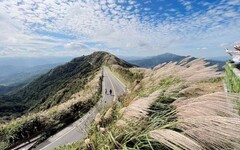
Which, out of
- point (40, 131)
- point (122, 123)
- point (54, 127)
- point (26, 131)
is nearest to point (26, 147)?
point (26, 131)

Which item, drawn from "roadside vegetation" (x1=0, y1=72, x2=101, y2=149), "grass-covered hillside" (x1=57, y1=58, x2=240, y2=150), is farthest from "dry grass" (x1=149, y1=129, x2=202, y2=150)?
"roadside vegetation" (x1=0, y1=72, x2=101, y2=149)

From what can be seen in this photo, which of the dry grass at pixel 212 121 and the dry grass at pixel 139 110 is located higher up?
the dry grass at pixel 212 121

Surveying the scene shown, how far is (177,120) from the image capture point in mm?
2160

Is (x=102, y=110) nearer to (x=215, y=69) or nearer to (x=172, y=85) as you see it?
(x=172, y=85)

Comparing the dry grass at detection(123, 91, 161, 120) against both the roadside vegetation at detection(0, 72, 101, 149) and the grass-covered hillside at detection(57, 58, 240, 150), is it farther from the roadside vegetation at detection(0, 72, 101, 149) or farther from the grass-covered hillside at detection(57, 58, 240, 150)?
the roadside vegetation at detection(0, 72, 101, 149)

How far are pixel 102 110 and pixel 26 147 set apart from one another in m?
14.2

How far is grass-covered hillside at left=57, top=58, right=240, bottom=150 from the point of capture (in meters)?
1.67

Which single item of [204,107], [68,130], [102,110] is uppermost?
[204,107]

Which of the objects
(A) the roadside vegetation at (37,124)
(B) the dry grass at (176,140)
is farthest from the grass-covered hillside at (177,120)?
(A) the roadside vegetation at (37,124)

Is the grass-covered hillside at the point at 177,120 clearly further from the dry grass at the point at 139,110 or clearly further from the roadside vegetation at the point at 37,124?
the roadside vegetation at the point at 37,124

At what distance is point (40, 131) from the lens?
63.7 ft

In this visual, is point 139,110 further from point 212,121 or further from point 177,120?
point 212,121

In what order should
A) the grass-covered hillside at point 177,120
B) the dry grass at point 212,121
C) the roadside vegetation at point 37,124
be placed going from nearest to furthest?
1. the dry grass at point 212,121
2. the grass-covered hillside at point 177,120
3. the roadside vegetation at point 37,124

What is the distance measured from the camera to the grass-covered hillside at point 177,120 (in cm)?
167
